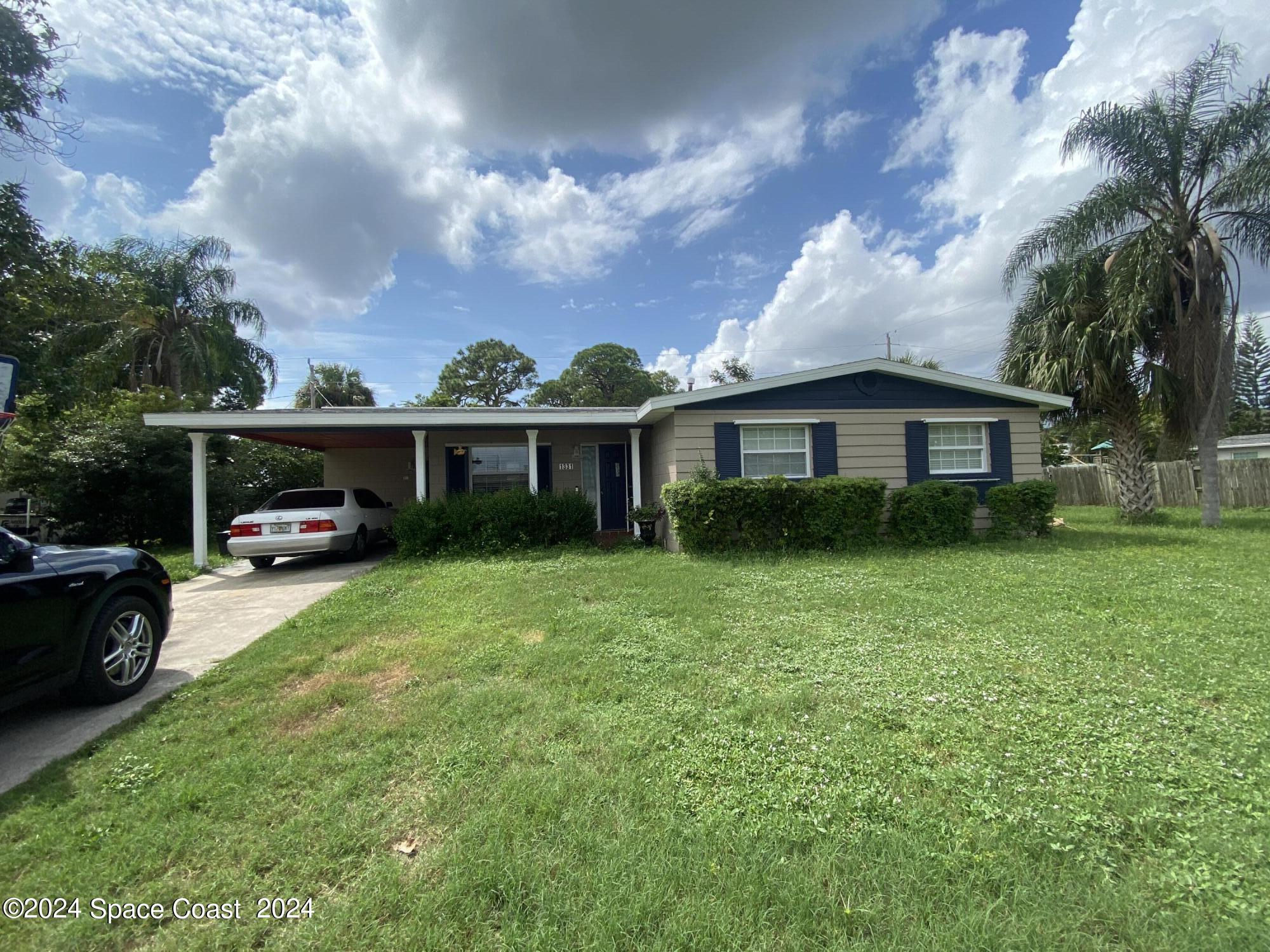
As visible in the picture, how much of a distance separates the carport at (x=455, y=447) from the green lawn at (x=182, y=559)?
36cm

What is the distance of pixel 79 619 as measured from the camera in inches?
130

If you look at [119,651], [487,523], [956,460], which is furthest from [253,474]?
[956,460]

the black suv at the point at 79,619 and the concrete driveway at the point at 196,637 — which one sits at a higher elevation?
the black suv at the point at 79,619

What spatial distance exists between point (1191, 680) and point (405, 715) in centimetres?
490

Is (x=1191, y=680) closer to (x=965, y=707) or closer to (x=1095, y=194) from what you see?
(x=965, y=707)

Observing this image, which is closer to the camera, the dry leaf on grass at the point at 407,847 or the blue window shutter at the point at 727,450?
the dry leaf on grass at the point at 407,847

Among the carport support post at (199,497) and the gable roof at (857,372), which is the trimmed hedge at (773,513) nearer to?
the gable roof at (857,372)

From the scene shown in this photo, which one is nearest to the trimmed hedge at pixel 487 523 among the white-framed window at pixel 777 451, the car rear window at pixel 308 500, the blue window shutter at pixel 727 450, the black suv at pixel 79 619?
the car rear window at pixel 308 500

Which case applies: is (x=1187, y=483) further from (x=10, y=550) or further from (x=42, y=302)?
(x=42, y=302)

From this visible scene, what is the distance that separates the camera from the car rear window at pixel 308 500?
30.6ft

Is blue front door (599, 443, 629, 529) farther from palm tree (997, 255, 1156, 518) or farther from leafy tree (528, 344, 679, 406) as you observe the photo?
leafy tree (528, 344, 679, 406)

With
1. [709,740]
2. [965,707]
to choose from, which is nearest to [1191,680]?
[965,707]

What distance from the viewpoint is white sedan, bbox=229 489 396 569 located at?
28.5 feet

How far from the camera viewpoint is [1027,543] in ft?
29.8
